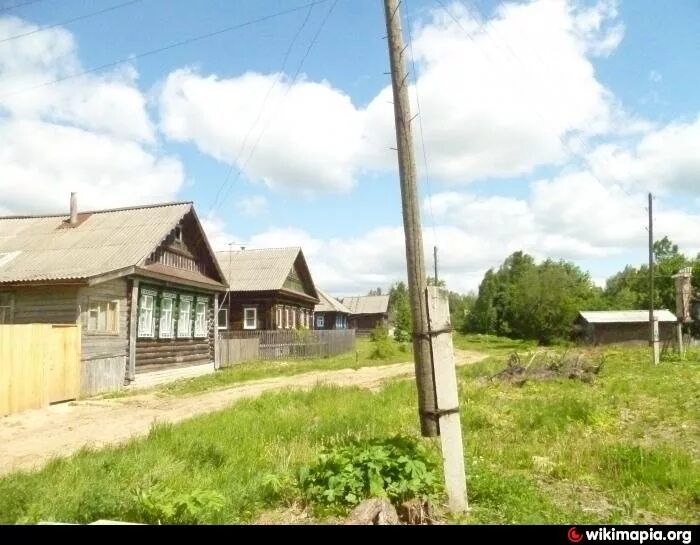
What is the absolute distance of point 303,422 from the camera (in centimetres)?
847

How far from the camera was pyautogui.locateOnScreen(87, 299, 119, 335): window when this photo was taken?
1455 centimetres

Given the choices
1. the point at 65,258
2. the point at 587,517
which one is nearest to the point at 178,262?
the point at 65,258

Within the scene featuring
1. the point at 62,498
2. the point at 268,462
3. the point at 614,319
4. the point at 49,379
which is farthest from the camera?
the point at 614,319

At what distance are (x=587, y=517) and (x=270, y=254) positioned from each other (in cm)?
2989

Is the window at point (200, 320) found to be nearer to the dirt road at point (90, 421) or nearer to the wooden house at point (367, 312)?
the dirt road at point (90, 421)

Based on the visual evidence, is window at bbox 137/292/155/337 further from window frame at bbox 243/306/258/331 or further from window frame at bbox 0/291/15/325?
window frame at bbox 243/306/258/331

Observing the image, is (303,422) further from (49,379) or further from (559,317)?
(559,317)

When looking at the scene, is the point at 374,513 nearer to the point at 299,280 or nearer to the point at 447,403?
the point at 447,403

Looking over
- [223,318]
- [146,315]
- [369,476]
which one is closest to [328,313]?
[223,318]

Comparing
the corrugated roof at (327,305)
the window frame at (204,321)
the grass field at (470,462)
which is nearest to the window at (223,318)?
the window frame at (204,321)

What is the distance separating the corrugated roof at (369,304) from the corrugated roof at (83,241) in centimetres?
4504

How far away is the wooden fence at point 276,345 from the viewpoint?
2330 centimetres

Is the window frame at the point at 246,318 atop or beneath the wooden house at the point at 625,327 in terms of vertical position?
atop
